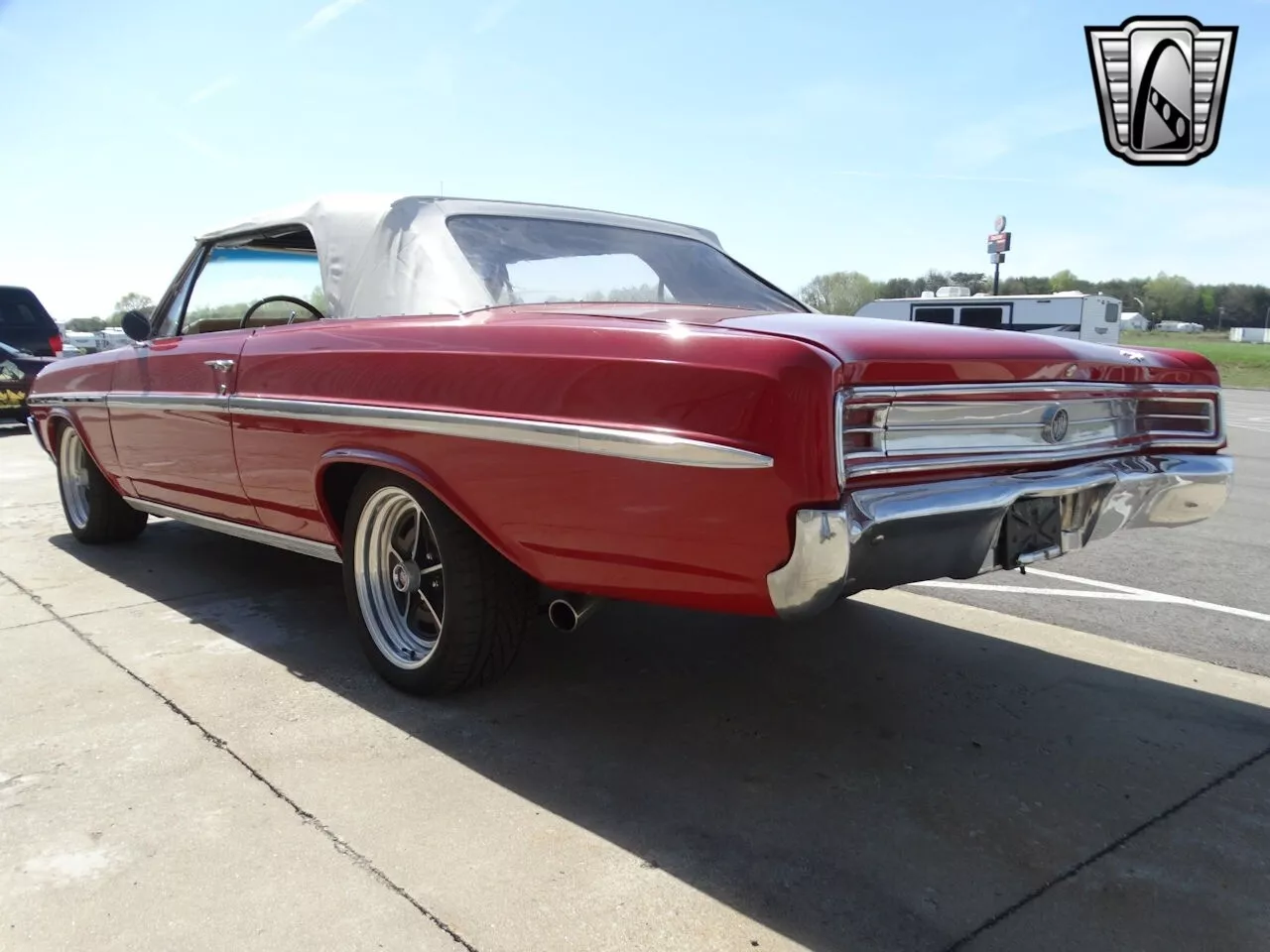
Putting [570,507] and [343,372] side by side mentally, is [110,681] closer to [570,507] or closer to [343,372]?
[343,372]

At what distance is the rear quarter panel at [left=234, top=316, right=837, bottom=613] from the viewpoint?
2096 millimetres

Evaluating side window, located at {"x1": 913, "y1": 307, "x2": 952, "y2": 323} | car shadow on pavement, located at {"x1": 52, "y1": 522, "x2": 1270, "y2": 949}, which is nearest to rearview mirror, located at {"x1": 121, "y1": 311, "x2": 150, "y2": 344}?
car shadow on pavement, located at {"x1": 52, "y1": 522, "x2": 1270, "y2": 949}

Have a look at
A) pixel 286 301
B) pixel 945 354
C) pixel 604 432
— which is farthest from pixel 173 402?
pixel 945 354

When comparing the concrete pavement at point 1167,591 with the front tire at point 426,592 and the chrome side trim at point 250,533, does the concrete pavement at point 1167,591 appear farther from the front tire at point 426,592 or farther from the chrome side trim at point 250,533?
the chrome side trim at point 250,533

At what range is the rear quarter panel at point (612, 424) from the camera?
82.5 inches

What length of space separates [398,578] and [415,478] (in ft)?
1.71

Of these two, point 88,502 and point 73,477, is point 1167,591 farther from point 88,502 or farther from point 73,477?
point 73,477

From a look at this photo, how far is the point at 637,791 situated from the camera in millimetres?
2533

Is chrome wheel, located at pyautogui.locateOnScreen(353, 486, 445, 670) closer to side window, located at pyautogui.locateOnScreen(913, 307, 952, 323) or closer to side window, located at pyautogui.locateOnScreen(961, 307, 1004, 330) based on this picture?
side window, located at pyautogui.locateOnScreen(961, 307, 1004, 330)

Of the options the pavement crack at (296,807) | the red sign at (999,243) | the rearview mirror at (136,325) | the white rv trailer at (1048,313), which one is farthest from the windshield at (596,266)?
the red sign at (999,243)

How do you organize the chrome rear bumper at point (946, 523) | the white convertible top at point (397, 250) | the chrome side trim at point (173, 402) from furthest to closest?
the chrome side trim at point (173, 402), the white convertible top at point (397, 250), the chrome rear bumper at point (946, 523)

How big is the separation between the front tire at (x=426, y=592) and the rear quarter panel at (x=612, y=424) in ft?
0.53

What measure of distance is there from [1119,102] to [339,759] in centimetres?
811

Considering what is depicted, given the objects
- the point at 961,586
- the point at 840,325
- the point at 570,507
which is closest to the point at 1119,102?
the point at 961,586
